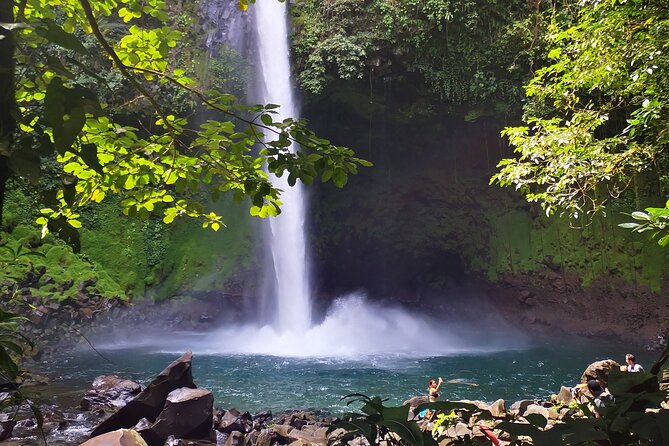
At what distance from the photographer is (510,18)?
15078 millimetres

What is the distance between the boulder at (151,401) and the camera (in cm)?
613

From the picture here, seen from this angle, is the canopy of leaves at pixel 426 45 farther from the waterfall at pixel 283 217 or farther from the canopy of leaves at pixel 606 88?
the canopy of leaves at pixel 606 88

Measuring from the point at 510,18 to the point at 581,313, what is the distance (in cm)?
977

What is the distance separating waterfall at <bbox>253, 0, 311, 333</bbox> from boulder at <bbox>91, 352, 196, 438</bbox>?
30.6ft

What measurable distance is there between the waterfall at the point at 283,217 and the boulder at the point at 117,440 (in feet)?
37.7

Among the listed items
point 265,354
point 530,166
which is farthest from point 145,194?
point 265,354

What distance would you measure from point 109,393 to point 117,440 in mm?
4074

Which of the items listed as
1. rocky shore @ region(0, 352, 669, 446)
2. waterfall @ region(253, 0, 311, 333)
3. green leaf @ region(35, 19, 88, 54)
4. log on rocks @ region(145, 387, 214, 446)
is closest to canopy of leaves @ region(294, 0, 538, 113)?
waterfall @ region(253, 0, 311, 333)

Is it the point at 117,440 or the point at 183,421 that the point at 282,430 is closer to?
the point at 183,421

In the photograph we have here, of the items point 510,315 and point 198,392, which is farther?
point 510,315

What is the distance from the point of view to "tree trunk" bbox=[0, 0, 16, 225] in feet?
3.28

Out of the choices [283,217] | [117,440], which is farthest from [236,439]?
[283,217]

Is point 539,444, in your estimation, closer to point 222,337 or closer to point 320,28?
point 222,337

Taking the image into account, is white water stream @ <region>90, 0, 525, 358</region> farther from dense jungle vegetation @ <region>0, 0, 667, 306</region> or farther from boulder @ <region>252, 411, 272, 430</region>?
boulder @ <region>252, 411, 272, 430</region>
